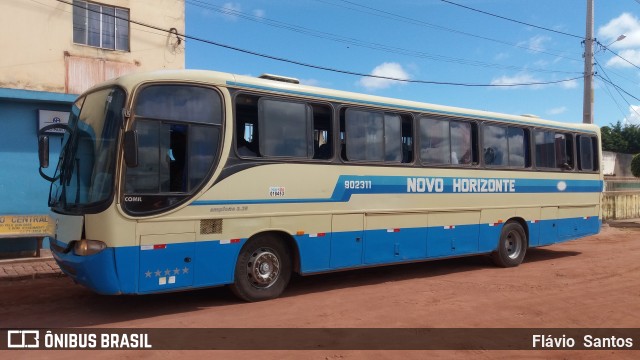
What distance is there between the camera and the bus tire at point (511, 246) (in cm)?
1107

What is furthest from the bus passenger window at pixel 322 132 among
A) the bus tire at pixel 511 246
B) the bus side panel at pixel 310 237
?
the bus tire at pixel 511 246

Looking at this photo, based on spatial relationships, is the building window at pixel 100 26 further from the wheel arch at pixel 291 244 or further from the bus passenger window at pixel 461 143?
the bus passenger window at pixel 461 143

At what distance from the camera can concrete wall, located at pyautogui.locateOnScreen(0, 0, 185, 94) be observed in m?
12.8

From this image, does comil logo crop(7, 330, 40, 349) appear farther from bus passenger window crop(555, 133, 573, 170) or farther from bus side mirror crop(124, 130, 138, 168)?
bus passenger window crop(555, 133, 573, 170)

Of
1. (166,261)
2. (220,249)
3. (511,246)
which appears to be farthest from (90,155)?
(511,246)

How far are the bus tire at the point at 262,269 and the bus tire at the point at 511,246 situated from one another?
5.40 m

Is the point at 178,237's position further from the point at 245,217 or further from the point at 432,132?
the point at 432,132

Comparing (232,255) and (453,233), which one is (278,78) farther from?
(453,233)

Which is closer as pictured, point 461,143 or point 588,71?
point 461,143

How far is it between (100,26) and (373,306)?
37.3ft

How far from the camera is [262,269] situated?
757 cm

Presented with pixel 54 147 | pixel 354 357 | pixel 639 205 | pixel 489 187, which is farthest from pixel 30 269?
pixel 639 205

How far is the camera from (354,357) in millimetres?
5234

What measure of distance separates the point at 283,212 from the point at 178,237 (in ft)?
5.40
